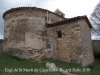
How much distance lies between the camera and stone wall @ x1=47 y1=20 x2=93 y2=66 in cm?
1147

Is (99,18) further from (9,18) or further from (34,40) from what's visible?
(9,18)

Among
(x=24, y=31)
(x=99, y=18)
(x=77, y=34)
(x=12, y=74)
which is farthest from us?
Result: (x=99, y=18)

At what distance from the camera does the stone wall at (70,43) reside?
37.6ft

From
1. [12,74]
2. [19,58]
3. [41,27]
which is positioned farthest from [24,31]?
[12,74]

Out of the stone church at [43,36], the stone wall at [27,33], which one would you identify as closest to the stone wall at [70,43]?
the stone church at [43,36]

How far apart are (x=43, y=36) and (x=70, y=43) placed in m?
2.77

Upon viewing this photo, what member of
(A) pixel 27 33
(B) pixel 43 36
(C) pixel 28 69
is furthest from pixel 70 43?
(C) pixel 28 69

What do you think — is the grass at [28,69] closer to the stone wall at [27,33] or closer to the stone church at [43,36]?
the stone wall at [27,33]

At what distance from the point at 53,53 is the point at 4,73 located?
6.08 meters

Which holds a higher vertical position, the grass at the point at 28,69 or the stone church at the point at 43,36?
the stone church at the point at 43,36

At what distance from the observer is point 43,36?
13117mm

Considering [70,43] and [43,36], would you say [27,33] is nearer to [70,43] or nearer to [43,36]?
[43,36]

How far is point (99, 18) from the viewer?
16.7 m

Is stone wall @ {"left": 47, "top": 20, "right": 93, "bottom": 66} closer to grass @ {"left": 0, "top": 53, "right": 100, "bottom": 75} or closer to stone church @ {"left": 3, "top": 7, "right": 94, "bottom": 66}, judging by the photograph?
stone church @ {"left": 3, "top": 7, "right": 94, "bottom": 66}
